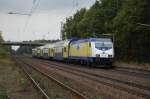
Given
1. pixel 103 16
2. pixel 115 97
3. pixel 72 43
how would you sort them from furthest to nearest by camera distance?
pixel 103 16, pixel 72 43, pixel 115 97

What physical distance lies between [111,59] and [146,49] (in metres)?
13.7

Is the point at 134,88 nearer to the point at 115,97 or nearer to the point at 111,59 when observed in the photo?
the point at 115,97

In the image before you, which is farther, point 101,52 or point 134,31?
point 134,31

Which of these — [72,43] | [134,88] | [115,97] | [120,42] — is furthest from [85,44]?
[115,97]

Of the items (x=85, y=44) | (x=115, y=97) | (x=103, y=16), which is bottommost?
(x=115, y=97)

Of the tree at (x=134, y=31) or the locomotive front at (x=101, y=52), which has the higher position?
the tree at (x=134, y=31)

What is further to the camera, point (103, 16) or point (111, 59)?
point (103, 16)

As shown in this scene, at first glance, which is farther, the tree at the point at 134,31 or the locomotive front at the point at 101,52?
the tree at the point at 134,31

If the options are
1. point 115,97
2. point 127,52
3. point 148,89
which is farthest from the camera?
point 127,52

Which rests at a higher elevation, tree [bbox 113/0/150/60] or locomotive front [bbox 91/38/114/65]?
tree [bbox 113/0/150/60]

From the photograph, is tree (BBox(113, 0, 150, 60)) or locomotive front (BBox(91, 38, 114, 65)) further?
tree (BBox(113, 0, 150, 60))

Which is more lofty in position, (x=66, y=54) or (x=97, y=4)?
(x=97, y=4)

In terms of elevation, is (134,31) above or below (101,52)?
above

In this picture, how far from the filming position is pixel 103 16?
71188 mm
